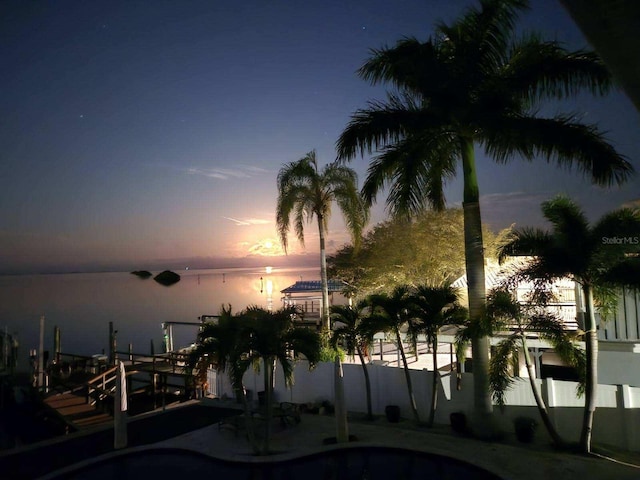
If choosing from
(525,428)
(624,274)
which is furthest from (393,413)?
(624,274)

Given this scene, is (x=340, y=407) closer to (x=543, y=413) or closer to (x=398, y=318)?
(x=398, y=318)

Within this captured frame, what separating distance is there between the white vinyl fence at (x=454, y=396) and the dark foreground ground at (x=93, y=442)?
7.61ft

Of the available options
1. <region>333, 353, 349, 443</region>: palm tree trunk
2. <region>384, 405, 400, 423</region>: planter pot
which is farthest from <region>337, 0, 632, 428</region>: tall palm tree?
<region>333, 353, 349, 443</region>: palm tree trunk

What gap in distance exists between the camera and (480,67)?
1130 centimetres

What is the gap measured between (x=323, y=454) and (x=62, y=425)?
517 inches

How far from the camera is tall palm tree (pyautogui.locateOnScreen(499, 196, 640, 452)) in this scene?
9359mm

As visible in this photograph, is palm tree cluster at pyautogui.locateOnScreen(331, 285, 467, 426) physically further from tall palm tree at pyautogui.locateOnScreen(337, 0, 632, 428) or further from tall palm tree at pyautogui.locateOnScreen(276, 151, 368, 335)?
tall palm tree at pyautogui.locateOnScreen(276, 151, 368, 335)

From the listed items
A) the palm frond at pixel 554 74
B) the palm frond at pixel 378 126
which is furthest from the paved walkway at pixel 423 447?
the palm frond at pixel 554 74

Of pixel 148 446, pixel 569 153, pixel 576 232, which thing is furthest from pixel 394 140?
pixel 148 446

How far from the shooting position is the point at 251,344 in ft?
32.4

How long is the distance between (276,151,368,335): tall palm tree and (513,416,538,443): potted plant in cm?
989

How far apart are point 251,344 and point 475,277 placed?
5.93 meters

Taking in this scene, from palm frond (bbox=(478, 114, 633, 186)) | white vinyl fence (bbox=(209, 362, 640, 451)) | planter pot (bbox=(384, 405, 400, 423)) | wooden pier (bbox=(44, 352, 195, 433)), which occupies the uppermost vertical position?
palm frond (bbox=(478, 114, 633, 186))

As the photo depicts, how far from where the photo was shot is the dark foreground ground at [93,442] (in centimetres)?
988
